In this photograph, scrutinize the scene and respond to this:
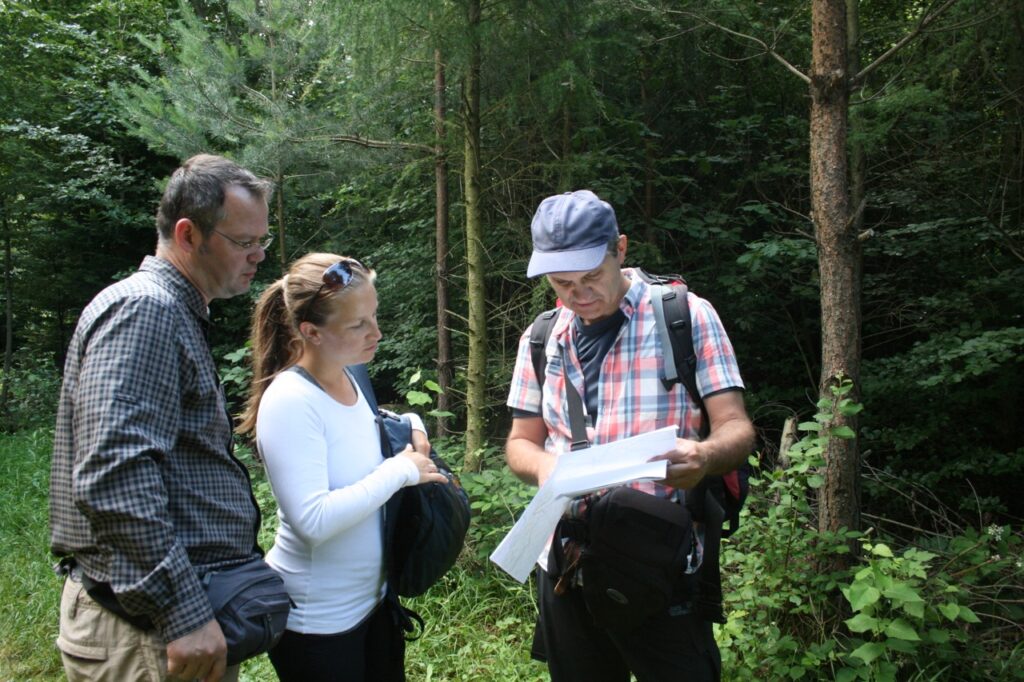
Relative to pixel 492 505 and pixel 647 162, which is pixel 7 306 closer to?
pixel 647 162

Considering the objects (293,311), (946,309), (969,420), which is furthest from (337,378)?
(969,420)

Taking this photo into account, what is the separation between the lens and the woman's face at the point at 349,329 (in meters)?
1.95

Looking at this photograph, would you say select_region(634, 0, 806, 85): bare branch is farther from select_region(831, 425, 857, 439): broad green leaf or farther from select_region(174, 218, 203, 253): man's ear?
select_region(174, 218, 203, 253): man's ear

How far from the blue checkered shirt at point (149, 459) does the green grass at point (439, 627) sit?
7.09ft

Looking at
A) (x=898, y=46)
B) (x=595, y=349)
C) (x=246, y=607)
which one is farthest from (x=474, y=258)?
(x=246, y=607)

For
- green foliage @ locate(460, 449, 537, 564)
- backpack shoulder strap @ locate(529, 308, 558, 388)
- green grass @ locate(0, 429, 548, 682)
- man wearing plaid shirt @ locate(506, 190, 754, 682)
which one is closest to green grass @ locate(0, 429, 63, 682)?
green grass @ locate(0, 429, 548, 682)

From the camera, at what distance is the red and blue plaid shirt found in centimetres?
192

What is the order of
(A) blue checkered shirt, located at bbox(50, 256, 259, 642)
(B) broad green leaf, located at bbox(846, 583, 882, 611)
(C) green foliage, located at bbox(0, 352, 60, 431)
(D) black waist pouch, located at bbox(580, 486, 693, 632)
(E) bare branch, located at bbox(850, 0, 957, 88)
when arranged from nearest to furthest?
(A) blue checkered shirt, located at bbox(50, 256, 259, 642) < (D) black waist pouch, located at bbox(580, 486, 693, 632) < (B) broad green leaf, located at bbox(846, 583, 882, 611) < (E) bare branch, located at bbox(850, 0, 957, 88) < (C) green foliage, located at bbox(0, 352, 60, 431)

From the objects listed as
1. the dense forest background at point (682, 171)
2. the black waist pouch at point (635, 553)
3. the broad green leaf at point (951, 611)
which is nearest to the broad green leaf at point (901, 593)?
the broad green leaf at point (951, 611)

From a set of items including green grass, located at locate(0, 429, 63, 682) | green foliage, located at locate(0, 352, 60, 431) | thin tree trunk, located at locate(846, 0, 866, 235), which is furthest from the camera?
green foliage, located at locate(0, 352, 60, 431)

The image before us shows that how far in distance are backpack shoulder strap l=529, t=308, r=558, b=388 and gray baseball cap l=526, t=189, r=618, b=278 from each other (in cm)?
23

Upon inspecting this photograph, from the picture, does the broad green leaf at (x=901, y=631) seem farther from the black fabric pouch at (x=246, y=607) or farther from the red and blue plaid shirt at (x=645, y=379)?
the black fabric pouch at (x=246, y=607)

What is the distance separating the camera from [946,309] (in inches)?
253

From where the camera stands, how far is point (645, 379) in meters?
1.95
